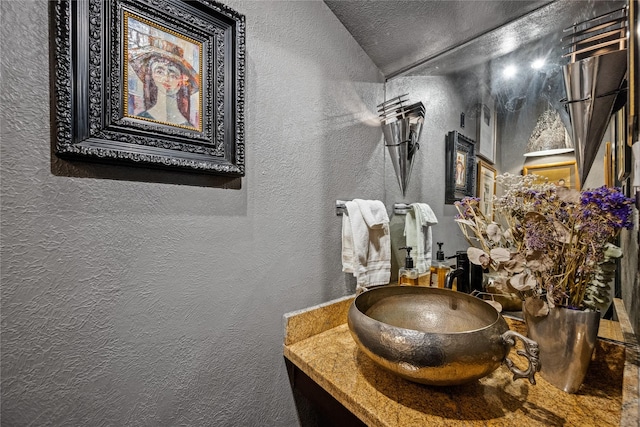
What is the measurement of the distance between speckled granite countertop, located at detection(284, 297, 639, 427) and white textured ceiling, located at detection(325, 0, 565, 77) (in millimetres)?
942

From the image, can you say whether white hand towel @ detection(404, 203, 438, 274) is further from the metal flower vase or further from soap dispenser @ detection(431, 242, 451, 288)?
the metal flower vase

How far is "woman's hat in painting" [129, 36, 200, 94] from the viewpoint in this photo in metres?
0.65

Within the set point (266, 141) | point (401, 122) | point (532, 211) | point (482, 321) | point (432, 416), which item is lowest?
point (432, 416)

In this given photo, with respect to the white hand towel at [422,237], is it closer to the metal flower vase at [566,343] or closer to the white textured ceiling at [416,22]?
the metal flower vase at [566,343]

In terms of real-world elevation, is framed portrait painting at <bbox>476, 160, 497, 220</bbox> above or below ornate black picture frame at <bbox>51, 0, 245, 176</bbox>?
below

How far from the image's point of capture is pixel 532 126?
841mm

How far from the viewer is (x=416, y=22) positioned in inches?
39.2

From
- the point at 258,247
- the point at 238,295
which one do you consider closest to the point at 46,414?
the point at 238,295

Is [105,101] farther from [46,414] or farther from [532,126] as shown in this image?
[532,126]

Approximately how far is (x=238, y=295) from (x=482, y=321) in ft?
2.37

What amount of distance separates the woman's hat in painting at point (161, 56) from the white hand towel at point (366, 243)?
2.11 ft

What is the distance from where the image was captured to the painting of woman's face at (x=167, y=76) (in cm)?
67

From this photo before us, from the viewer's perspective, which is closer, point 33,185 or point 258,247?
point 33,185

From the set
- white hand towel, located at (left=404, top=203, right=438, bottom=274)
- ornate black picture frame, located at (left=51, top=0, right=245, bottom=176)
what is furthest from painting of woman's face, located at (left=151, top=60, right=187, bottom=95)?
white hand towel, located at (left=404, top=203, right=438, bottom=274)
